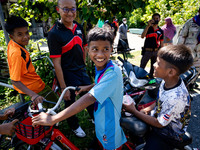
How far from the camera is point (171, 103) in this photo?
1.38 meters

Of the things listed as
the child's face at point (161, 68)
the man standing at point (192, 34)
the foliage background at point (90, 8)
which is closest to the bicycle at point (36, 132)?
the child's face at point (161, 68)

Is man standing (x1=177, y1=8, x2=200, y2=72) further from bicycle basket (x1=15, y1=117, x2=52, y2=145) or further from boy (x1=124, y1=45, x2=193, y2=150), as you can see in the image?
bicycle basket (x1=15, y1=117, x2=52, y2=145)

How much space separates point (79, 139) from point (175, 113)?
6.55 feet

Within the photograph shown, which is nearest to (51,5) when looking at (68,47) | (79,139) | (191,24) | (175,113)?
(68,47)

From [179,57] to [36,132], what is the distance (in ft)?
5.48

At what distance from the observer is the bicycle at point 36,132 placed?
143 centimetres

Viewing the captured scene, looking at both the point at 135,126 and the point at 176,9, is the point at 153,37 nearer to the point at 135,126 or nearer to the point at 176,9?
the point at 135,126

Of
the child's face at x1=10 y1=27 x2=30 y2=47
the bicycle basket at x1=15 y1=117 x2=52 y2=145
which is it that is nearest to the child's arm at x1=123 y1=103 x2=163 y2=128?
the bicycle basket at x1=15 y1=117 x2=52 y2=145

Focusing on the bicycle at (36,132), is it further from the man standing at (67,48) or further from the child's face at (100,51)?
the man standing at (67,48)

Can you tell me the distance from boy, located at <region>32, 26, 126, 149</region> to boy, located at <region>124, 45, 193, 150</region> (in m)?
0.33

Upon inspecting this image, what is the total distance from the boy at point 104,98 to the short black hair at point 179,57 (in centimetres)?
57

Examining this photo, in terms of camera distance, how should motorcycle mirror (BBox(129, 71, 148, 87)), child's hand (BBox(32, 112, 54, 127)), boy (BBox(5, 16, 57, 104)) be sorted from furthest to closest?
motorcycle mirror (BBox(129, 71, 148, 87)), boy (BBox(5, 16, 57, 104)), child's hand (BBox(32, 112, 54, 127))

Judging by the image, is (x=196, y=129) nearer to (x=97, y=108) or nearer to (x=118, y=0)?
(x=97, y=108)

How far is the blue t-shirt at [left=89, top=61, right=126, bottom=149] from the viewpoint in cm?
126
